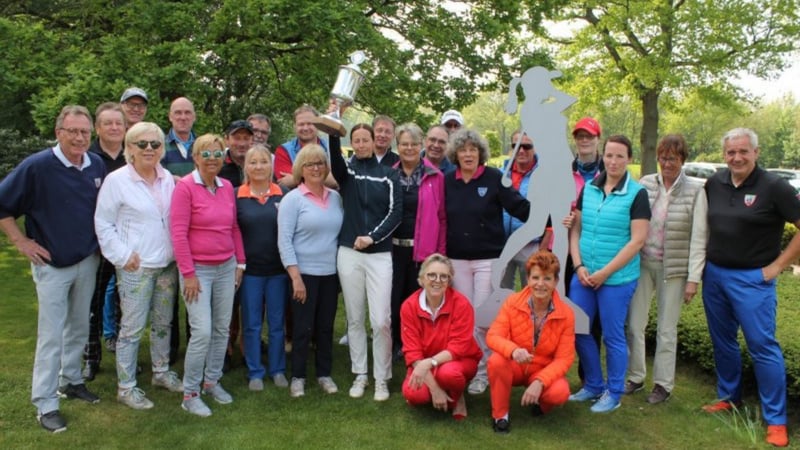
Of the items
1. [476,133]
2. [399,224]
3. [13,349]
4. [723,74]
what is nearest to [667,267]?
[476,133]

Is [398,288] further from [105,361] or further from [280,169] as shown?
[105,361]

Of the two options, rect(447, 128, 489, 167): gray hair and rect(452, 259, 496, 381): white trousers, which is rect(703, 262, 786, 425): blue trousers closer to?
rect(452, 259, 496, 381): white trousers

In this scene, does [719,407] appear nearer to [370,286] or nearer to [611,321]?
[611,321]

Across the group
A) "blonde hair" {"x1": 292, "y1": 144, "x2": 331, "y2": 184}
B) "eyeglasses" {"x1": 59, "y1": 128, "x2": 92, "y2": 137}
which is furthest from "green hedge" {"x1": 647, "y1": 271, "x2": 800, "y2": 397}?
"eyeglasses" {"x1": 59, "y1": 128, "x2": 92, "y2": 137}

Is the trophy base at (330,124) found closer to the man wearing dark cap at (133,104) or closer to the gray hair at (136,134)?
the gray hair at (136,134)

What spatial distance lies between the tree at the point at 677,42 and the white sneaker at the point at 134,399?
585 inches

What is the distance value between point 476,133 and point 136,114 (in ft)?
9.96

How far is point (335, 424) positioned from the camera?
13.6 ft

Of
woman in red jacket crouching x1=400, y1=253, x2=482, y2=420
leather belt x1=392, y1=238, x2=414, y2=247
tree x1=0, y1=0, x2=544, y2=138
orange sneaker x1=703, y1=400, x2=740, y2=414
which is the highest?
tree x1=0, y1=0, x2=544, y2=138

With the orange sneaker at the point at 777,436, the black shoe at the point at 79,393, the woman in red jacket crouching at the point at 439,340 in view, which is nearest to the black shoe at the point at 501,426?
the woman in red jacket crouching at the point at 439,340

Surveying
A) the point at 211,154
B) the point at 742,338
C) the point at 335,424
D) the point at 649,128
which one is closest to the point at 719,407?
the point at 742,338

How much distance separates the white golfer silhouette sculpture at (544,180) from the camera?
447cm

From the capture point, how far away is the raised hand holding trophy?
402 cm

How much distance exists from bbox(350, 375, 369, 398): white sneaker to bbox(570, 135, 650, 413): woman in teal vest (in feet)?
5.51
